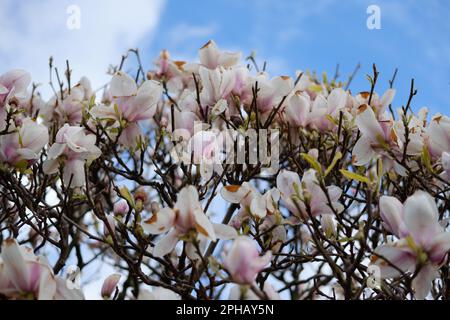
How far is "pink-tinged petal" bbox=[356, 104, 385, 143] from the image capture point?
59.5 inches

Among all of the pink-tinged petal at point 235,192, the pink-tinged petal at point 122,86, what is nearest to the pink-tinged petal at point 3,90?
the pink-tinged petal at point 122,86

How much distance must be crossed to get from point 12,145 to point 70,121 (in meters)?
0.73

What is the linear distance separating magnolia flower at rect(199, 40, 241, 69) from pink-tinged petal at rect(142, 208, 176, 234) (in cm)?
111

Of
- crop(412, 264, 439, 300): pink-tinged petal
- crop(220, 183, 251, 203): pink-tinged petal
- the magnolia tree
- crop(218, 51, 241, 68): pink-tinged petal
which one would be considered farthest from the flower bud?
crop(412, 264, 439, 300): pink-tinged petal

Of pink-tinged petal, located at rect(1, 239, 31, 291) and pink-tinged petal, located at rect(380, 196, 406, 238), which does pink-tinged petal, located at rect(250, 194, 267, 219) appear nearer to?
pink-tinged petal, located at rect(380, 196, 406, 238)

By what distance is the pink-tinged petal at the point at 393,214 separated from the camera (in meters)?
1.16

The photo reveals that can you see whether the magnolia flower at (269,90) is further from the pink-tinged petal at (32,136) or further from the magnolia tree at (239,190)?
the pink-tinged petal at (32,136)

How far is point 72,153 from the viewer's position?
159 centimetres

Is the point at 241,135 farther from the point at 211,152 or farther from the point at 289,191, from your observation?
the point at 289,191

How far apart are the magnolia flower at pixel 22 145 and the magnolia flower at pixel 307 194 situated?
0.67 metres

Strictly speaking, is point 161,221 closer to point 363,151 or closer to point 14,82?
point 363,151

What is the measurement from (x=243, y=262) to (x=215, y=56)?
4.14ft

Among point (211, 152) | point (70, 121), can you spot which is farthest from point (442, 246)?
point (70, 121)

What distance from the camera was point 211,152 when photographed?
1.60 metres
